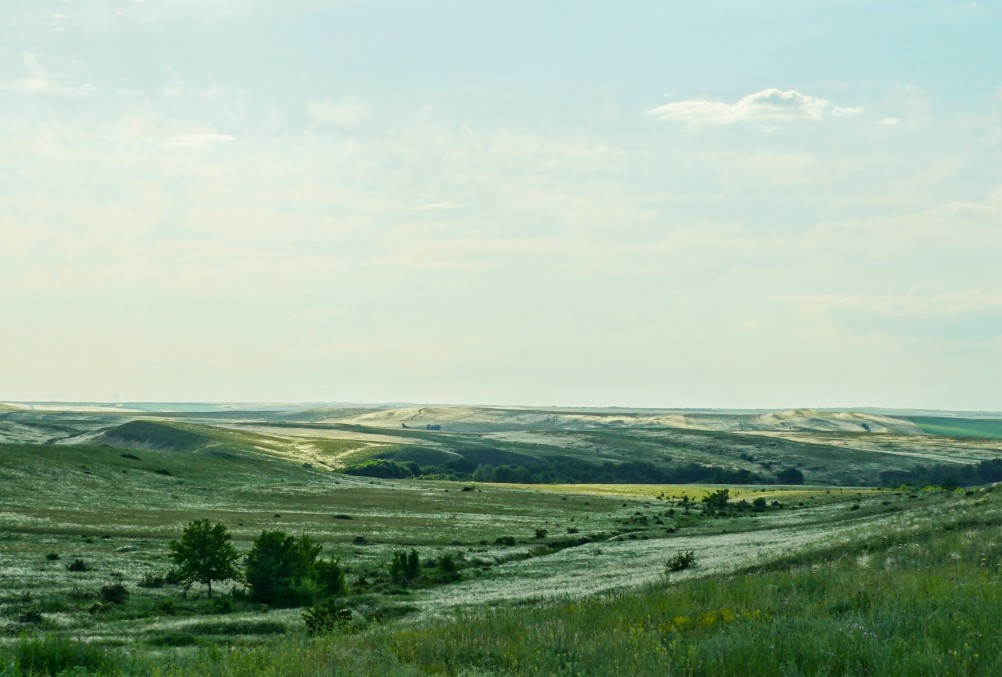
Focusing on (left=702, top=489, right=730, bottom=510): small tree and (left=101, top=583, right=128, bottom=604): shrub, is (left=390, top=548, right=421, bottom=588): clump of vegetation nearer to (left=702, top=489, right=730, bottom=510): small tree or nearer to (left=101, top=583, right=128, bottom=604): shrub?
(left=101, top=583, right=128, bottom=604): shrub

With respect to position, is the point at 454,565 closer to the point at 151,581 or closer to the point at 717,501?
the point at 151,581

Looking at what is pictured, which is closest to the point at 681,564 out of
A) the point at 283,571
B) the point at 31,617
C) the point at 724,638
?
the point at 283,571

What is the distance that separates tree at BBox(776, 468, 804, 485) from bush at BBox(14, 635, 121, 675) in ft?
557

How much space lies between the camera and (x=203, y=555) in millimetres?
40656

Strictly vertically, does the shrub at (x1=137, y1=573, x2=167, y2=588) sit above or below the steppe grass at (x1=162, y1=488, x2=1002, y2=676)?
below

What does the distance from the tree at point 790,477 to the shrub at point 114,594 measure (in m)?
152

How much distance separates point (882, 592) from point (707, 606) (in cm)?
286

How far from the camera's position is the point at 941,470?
17512cm

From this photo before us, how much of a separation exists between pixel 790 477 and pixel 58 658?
17416 cm

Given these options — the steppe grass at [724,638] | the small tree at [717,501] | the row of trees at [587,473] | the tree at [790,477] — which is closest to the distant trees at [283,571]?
the steppe grass at [724,638]

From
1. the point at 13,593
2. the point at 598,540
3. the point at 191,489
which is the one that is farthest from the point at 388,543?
the point at 191,489

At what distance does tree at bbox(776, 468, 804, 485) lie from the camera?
564ft

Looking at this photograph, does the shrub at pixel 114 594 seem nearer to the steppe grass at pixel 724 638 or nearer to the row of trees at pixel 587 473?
the steppe grass at pixel 724 638

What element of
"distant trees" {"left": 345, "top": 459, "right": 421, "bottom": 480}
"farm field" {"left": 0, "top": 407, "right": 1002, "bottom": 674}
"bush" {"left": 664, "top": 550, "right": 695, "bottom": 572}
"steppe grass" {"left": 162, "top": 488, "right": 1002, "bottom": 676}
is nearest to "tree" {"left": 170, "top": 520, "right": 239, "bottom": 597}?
"farm field" {"left": 0, "top": 407, "right": 1002, "bottom": 674}
